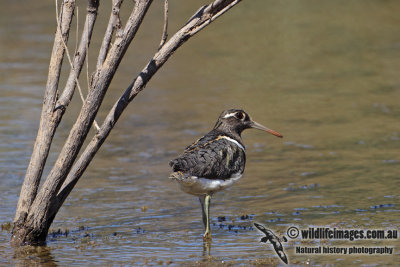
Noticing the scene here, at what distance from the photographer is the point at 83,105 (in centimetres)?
899

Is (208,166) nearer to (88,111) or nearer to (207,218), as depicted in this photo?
(207,218)

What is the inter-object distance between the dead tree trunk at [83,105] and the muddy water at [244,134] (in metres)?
0.47

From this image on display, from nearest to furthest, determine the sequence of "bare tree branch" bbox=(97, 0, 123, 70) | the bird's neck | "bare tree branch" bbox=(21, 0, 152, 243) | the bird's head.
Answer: "bare tree branch" bbox=(97, 0, 123, 70) < "bare tree branch" bbox=(21, 0, 152, 243) < the bird's neck < the bird's head

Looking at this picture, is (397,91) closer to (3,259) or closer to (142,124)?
(142,124)

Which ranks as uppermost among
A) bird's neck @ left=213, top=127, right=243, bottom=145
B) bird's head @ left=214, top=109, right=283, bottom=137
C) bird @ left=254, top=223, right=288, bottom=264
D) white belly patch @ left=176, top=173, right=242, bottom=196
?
bird's head @ left=214, top=109, right=283, bottom=137

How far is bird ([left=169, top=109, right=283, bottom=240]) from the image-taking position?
30.7 feet

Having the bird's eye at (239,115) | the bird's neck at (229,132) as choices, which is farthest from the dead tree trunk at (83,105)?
the bird's eye at (239,115)

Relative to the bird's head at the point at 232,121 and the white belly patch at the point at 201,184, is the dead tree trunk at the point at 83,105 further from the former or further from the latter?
the bird's head at the point at 232,121

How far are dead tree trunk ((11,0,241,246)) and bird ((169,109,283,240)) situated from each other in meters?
0.97

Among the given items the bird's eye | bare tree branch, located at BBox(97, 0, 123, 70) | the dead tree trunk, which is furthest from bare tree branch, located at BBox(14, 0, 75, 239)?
the bird's eye

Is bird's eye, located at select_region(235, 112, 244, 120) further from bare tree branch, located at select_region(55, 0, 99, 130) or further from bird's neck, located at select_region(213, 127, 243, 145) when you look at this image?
bare tree branch, located at select_region(55, 0, 99, 130)

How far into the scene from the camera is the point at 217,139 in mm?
10336

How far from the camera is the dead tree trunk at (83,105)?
9008 millimetres

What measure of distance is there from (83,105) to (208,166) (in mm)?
1675
